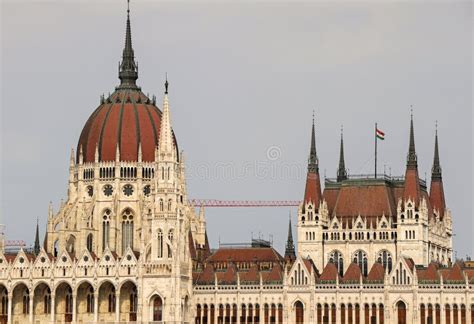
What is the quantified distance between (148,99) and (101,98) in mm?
5746

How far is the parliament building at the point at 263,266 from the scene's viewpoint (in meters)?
161

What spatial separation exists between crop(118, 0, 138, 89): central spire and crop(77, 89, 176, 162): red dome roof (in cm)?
402

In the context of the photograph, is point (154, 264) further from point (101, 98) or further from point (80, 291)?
point (101, 98)

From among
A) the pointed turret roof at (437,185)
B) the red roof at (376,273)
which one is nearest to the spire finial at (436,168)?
the pointed turret roof at (437,185)

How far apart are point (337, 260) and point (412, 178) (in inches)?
482

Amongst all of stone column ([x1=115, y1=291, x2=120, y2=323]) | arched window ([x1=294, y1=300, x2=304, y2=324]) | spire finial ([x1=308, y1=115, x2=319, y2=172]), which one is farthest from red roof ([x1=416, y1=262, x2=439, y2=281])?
stone column ([x1=115, y1=291, x2=120, y2=323])

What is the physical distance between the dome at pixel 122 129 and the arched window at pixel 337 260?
27.8 m

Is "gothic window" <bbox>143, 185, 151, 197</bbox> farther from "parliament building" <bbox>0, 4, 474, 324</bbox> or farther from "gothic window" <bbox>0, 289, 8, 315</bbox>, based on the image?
"gothic window" <bbox>0, 289, 8, 315</bbox>

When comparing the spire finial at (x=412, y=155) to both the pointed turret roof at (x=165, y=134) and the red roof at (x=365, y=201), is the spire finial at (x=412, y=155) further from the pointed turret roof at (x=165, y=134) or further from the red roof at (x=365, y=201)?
the pointed turret roof at (x=165, y=134)

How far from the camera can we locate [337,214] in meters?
171

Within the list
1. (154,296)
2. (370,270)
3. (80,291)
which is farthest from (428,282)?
(80,291)

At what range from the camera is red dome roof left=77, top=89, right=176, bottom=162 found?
184 meters

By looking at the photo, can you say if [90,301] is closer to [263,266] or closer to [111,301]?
[111,301]

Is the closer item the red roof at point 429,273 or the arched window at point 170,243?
the red roof at point 429,273
